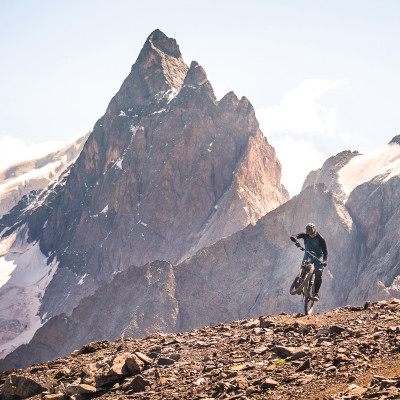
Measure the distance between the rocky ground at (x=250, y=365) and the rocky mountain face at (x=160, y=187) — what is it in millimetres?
127510

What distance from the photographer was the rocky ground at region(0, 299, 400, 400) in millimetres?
11742

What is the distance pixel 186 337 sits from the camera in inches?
763

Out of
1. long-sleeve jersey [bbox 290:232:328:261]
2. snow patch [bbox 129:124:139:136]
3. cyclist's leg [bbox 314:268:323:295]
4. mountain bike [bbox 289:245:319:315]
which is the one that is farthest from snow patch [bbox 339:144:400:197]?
mountain bike [bbox 289:245:319:315]

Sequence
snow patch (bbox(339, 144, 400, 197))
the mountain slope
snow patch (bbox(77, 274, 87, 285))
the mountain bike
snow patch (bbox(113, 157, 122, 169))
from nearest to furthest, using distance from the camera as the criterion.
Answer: the mountain bike → the mountain slope → snow patch (bbox(339, 144, 400, 197)) → snow patch (bbox(77, 274, 87, 285)) → snow patch (bbox(113, 157, 122, 169))

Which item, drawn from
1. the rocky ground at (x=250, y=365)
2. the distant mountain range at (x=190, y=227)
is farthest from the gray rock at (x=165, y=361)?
the distant mountain range at (x=190, y=227)

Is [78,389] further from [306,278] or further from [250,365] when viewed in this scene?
[306,278]

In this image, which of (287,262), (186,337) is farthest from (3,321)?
(186,337)

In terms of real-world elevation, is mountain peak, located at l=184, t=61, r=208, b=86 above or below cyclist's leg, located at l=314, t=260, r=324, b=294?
above

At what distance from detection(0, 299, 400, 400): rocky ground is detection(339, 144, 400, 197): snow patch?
334 ft

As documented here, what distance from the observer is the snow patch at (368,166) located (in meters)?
121

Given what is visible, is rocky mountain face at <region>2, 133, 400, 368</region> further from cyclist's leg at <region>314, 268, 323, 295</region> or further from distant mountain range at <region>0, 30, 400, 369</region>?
cyclist's leg at <region>314, 268, 323, 295</region>

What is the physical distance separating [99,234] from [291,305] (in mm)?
96391

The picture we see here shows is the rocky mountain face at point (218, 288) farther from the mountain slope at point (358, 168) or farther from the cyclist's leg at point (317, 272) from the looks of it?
the cyclist's leg at point (317, 272)

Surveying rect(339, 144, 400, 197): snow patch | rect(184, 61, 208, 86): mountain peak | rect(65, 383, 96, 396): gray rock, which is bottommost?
rect(65, 383, 96, 396): gray rock
